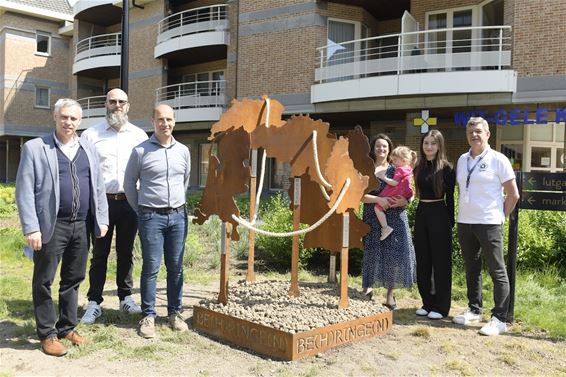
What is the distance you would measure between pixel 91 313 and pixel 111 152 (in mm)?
1551

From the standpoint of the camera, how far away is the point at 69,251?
4.11m

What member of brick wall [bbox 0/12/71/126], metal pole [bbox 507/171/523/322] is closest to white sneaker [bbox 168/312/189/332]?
metal pole [bbox 507/171/523/322]

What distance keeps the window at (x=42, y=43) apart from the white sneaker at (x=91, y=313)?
94.1ft

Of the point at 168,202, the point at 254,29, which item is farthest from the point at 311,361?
the point at 254,29

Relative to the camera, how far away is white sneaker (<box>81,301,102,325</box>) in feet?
15.5

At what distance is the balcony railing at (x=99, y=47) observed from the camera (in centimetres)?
2434

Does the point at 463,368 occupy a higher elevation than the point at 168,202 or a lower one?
lower

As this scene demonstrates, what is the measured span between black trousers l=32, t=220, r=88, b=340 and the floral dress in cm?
287

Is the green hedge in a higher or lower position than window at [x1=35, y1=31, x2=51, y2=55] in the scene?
lower

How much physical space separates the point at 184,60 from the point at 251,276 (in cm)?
1832

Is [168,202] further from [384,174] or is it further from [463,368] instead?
[463,368]

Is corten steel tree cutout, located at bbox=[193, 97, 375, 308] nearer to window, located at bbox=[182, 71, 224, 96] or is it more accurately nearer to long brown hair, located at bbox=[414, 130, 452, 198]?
long brown hair, located at bbox=[414, 130, 452, 198]

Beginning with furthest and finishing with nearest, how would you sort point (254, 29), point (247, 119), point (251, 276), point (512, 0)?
point (254, 29) < point (512, 0) < point (251, 276) < point (247, 119)

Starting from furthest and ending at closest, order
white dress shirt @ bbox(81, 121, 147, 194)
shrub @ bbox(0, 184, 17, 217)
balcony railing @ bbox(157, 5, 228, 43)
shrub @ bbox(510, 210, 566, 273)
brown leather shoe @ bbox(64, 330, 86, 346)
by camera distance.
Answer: balcony railing @ bbox(157, 5, 228, 43), shrub @ bbox(0, 184, 17, 217), shrub @ bbox(510, 210, 566, 273), white dress shirt @ bbox(81, 121, 147, 194), brown leather shoe @ bbox(64, 330, 86, 346)
